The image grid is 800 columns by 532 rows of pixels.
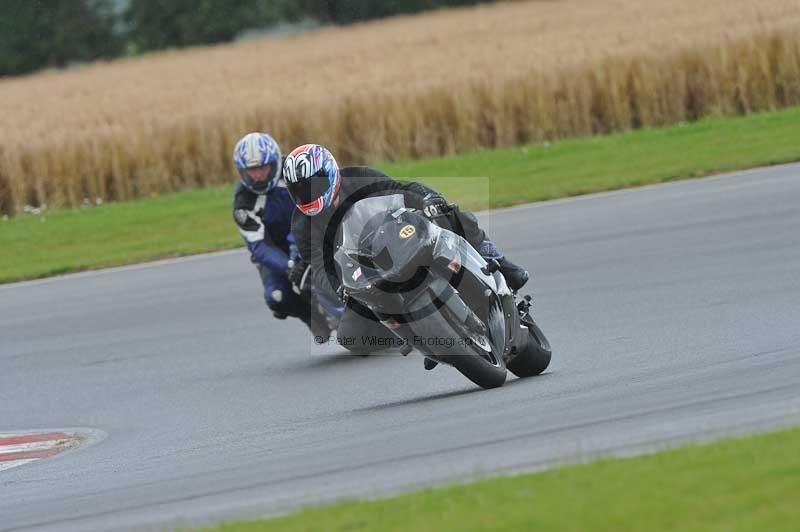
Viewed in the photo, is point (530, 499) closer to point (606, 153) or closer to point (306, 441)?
point (306, 441)

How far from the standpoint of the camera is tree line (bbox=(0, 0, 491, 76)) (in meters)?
62.8

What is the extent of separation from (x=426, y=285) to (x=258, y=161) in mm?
3764

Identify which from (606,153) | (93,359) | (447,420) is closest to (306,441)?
(447,420)

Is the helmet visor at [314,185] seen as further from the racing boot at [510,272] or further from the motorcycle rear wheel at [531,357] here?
the motorcycle rear wheel at [531,357]

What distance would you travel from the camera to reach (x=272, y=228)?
38.5ft

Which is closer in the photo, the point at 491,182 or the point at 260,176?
the point at 260,176

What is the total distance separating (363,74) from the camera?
1152 inches

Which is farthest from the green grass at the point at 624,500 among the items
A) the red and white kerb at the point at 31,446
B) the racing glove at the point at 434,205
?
the red and white kerb at the point at 31,446

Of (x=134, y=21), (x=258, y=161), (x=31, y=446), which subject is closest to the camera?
(x=31, y=446)

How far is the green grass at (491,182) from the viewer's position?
17.3 metres

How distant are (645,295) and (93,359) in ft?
14.5

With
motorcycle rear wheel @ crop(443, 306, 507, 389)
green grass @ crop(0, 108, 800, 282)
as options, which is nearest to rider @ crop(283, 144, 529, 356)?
motorcycle rear wheel @ crop(443, 306, 507, 389)

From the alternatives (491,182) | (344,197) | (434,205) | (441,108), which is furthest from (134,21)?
(434,205)

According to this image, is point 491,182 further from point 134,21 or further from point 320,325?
point 134,21
